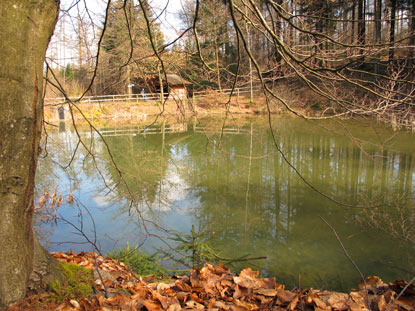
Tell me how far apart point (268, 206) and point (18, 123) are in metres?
5.20

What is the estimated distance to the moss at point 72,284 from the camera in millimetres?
1754

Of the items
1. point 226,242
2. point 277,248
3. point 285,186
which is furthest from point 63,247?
point 285,186

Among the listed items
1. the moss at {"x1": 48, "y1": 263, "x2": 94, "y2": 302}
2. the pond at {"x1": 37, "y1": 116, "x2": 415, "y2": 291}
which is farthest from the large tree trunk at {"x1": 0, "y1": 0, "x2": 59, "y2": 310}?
the pond at {"x1": 37, "y1": 116, "x2": 415, "y2": 291}

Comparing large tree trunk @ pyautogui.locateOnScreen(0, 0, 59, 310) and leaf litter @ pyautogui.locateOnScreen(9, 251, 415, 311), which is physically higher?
large tree trunk @ pyautogui.locateOnScreen(0, 0, 59, 310)

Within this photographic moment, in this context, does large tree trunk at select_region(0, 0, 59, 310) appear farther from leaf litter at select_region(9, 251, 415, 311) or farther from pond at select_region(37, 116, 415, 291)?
pond at select_region(37, 116, 415, 291)

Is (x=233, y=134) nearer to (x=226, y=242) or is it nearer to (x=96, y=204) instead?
(x=96, y=204)

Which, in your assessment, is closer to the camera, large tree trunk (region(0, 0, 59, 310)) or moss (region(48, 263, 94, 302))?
large tree trunk (region(0, 0, 59, 310))

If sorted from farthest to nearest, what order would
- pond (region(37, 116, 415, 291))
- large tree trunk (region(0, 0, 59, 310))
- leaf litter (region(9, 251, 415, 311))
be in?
pond (region(37, 116, 415, 291)) < leaf litter (region(9, 251, 415, 311)) < large tree trunk (region(0, 0, 59, 310))

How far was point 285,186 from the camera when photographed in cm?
733

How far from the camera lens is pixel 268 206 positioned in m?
6.18

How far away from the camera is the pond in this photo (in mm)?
4020

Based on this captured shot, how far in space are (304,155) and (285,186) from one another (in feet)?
10.2

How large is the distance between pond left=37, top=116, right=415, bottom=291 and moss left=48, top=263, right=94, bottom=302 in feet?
0.80

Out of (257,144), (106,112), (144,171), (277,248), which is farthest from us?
(106,112)
